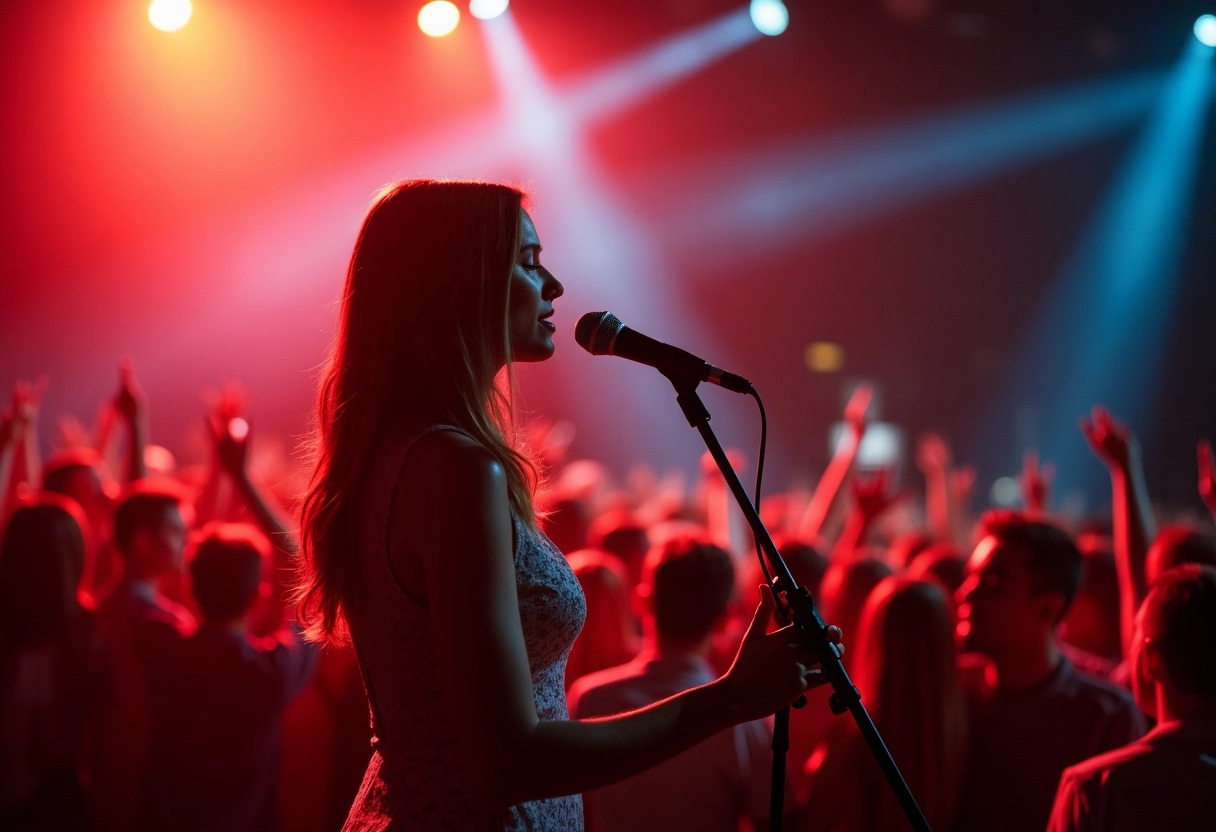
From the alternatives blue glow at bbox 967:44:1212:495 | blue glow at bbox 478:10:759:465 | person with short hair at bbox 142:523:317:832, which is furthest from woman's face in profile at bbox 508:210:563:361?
blue glow at bbox 967:44:1212:495

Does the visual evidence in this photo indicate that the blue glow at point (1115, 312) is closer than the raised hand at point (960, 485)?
No

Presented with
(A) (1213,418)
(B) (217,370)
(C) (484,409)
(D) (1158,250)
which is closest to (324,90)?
(B) (217,370)

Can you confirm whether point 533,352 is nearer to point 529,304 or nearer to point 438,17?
point 529,304

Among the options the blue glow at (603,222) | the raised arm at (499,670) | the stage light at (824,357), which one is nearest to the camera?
the raised arm at (499,670)

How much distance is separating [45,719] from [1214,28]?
32.2 ft

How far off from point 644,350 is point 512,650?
1.82ft

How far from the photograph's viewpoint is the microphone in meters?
1.54

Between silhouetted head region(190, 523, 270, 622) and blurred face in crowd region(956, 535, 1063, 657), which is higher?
silhouetted head region(190, 523, 270, 622)

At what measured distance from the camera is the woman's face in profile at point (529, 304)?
151 centimetres

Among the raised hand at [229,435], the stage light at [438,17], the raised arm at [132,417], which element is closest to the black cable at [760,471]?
the raised hand at [229,435]

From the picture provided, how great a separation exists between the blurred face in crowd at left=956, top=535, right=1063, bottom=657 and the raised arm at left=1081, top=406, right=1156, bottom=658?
1.21 ft

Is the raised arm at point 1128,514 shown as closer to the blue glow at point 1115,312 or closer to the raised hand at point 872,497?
the raised hand at point 872,497

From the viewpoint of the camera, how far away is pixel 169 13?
6.83 m

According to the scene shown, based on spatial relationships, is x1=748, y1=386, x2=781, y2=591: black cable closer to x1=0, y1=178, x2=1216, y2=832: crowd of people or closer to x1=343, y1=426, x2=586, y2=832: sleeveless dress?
x1=0, y1=178, x2=1216, y2=832: crowd of people
